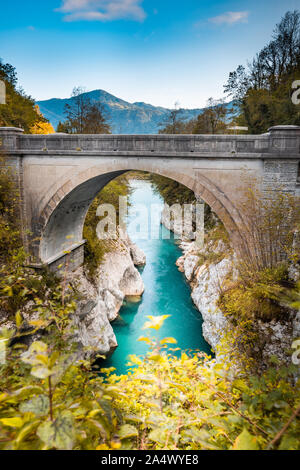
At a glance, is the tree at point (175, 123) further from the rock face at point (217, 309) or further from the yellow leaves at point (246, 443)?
the yellow leaves at point (246, 443)

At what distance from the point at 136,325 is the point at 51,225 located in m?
5.07

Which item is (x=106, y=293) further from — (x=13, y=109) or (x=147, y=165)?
(x=13, y=109)

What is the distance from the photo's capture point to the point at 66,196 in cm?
829

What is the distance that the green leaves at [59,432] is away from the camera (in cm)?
91

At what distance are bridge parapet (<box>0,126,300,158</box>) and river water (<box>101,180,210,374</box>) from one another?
4203mm

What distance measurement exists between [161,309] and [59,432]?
10.8m

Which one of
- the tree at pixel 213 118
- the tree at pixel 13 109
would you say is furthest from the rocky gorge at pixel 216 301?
the tree at pixel 13 109

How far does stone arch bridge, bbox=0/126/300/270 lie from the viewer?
6254 millimetres

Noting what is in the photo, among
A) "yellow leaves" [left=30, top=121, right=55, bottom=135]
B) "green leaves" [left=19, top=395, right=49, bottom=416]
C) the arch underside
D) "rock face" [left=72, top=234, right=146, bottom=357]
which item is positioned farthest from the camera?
"yellow leaves" [left=30, top=121, right=55, bottom=135]

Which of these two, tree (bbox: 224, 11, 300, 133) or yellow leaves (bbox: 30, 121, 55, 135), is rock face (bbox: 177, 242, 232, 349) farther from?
yellow leaves (bbox: 30, 121, 55, 135)

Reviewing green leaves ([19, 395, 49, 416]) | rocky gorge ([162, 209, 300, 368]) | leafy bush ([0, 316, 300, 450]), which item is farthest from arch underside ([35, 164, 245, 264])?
green leaves ([19, 395, 49, 416])

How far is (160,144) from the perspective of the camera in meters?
7.04

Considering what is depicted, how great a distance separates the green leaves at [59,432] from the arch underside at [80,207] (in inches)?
166
